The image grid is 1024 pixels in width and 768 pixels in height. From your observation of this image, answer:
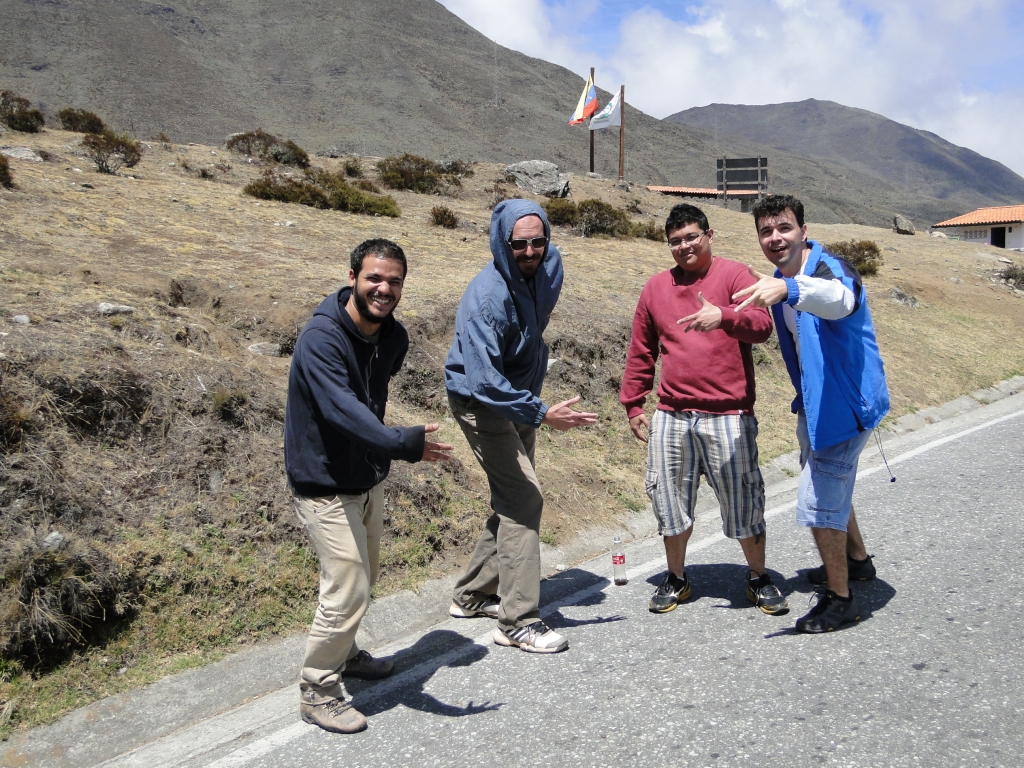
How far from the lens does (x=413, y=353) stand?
7969mm

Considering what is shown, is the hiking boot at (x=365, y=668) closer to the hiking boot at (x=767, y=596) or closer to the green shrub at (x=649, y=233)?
the hiking boot at (x=767, y=596)

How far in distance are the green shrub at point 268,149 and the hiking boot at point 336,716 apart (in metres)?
19.8

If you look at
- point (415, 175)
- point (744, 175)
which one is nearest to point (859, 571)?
point (415, 175)

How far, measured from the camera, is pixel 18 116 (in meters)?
19.1

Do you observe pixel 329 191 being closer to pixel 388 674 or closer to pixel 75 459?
pixel 75 459

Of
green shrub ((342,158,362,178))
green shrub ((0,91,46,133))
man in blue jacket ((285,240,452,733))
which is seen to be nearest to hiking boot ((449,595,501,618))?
man in blue jacket ((285,240,452,733))

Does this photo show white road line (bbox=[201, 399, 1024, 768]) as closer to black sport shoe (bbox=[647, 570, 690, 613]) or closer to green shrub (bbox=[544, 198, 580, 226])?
black sport shoe (bbox=[647, 570, 690, 613])

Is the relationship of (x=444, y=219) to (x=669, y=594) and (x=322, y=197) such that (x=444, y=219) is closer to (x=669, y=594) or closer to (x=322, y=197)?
(x=322, y=197)

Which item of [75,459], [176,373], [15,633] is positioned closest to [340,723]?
[15,633]

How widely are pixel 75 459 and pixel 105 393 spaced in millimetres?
575

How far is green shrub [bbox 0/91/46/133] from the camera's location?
19094 millimetres

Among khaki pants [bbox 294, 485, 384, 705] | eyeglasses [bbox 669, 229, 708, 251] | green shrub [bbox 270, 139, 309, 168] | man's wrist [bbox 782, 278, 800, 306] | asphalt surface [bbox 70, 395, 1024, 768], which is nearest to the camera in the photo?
asphalt surface [bbox 70, 395, 1024, 768]

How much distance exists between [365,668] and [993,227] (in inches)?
2192

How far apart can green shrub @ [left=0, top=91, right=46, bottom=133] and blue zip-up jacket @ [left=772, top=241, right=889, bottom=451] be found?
66.3 ft
